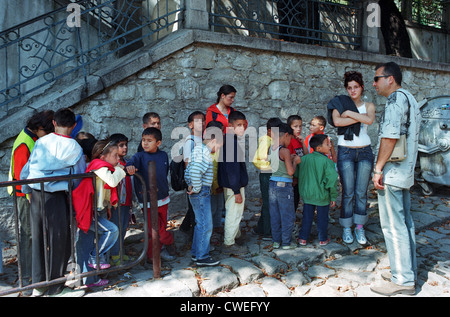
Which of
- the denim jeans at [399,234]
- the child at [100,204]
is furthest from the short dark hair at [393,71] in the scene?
the child at [100,204]

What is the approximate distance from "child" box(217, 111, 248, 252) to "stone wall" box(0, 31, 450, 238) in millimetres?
1664

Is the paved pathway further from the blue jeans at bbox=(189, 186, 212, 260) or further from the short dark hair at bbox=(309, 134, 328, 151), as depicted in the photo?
the short dark hair at bbox=(309, 134, 328, 151)

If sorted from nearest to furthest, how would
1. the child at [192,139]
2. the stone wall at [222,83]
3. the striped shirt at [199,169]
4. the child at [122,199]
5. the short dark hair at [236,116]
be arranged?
the child at [122,199] → the striped shirt at [199,169] → the child at [192,139] → the short dark hair at [236,116] → the stone wall at [222,83]

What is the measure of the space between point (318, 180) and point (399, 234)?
3.53ft

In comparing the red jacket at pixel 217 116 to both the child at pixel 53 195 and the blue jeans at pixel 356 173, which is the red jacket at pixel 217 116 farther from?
the child at pixel 53 195

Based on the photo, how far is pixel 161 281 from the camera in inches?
136

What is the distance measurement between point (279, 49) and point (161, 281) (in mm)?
4327

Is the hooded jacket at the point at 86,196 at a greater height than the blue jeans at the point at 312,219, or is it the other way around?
the hooded jacket at the point at 86,196

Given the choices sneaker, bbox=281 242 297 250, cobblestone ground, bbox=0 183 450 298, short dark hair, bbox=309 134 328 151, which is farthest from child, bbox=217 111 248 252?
short dark hair, bbox=309 134 328 151

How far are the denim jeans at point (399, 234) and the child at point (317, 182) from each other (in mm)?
825

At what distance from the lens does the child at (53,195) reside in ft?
10.5

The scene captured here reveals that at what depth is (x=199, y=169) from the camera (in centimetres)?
372
